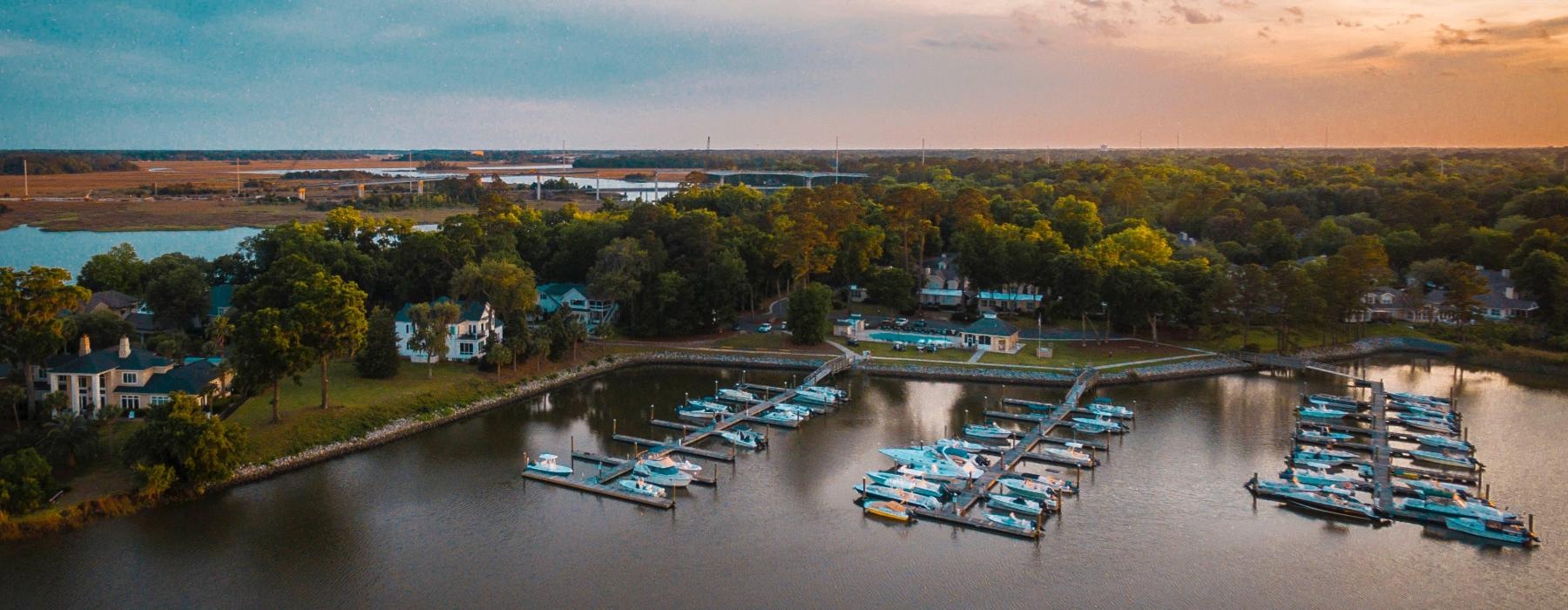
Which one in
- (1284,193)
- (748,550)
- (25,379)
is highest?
(1284,193)

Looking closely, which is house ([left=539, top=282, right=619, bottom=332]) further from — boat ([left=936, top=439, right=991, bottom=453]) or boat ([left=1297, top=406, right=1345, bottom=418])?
boat ([left=1297, top=406, right=1345, bottom=418])

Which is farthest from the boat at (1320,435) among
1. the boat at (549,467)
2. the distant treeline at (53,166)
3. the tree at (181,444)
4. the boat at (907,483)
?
the distant treeline at (53,166)

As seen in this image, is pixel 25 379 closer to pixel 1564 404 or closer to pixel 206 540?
pixel 206 540

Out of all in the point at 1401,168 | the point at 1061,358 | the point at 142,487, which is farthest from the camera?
the point at 1401,168

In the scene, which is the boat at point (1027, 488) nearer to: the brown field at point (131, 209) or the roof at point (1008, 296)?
the roof at point (1008, 296)

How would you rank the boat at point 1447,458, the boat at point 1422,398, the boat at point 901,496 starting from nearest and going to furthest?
the boat at point 901,496 → the boat at point 1447,458 → the boat at point 1422,398

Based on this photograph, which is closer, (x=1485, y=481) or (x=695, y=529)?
(x=695, y=529)

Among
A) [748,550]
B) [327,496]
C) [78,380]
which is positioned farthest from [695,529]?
[78,380]
